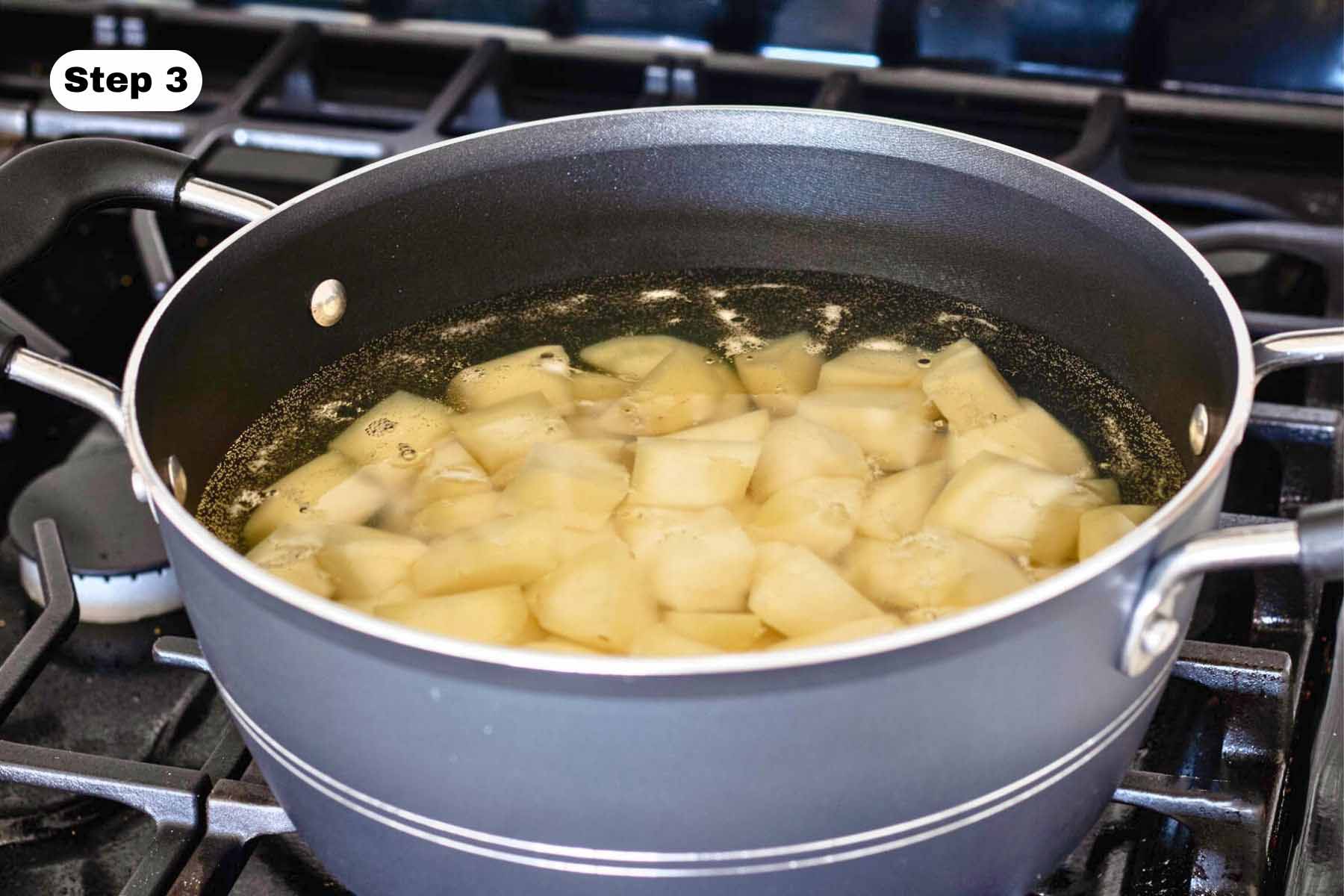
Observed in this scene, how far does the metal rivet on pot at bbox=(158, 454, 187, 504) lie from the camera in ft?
2.21

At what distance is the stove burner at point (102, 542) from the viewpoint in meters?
0.96

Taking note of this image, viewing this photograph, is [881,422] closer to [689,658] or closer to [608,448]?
[608,448]

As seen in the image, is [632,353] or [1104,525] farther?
[632,353]

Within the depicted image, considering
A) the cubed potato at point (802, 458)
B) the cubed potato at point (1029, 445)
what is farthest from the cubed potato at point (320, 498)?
the cubed potato at point (1029, 445)

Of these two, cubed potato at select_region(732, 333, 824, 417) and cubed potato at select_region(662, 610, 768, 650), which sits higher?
cubed potato at select_region(732, 333, 824, 417)

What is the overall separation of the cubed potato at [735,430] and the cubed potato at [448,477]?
4.4 inches

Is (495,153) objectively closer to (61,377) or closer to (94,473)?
(61,377)

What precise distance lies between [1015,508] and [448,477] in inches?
12.2

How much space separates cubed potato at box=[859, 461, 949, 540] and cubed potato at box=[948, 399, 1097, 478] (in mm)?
24

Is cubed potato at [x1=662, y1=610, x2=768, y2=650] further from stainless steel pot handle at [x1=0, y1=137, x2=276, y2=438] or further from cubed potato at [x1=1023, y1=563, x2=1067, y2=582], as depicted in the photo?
stainless steel pot handle at [x1=0, y1=137, x2=276, y2=438]

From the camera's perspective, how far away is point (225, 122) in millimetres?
1222

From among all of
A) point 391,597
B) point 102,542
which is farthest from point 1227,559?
point 102,542

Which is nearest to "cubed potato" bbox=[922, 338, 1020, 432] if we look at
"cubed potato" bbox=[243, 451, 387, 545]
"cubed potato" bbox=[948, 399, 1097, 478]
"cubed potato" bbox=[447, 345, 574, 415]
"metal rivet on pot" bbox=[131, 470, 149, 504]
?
"cubed potato" bbox=[948, 399, 1097, 478]

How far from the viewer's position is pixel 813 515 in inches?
27.8
